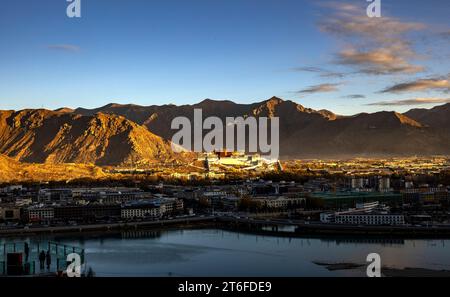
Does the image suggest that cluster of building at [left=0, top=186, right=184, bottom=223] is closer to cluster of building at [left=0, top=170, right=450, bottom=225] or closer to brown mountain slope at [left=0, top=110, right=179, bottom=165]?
cluster of building at [left=0, top=170, right=450, bottom=225]

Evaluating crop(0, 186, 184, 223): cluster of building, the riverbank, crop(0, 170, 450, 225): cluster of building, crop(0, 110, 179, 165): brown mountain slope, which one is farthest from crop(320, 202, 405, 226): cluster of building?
crop(0, 110, 179, 165): brown mountain slope

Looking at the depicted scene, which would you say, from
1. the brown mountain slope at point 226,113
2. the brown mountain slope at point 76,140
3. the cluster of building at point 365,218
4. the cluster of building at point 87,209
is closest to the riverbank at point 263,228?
the cluster of building at point 365,218

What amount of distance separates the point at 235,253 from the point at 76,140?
27.9 metres

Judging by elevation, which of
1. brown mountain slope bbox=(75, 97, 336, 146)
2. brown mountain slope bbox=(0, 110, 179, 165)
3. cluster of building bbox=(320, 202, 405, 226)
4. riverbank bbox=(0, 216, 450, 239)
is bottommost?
riverbank bbox=(0, 216, 450, 239)

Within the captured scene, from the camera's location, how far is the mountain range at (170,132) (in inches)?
1287

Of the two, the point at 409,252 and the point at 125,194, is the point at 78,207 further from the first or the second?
the point at 409,252

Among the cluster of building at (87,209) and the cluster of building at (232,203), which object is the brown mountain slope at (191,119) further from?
the cluster of building at (87,209)

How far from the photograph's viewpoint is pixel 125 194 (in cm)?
1362

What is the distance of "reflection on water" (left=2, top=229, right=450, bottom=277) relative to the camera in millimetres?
5387

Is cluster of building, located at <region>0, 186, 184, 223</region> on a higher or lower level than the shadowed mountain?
lower

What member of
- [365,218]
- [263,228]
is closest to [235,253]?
[263,228]

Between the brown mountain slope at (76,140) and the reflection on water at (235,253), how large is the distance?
22572mm

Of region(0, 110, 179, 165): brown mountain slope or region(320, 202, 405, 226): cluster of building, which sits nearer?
region(320, 202, 405, 226): cluster of building

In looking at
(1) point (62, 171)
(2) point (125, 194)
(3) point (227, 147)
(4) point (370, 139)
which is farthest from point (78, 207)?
(4) point (370, 139)
